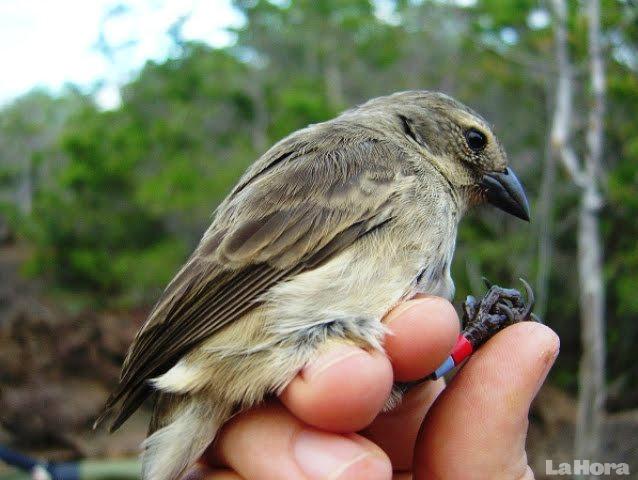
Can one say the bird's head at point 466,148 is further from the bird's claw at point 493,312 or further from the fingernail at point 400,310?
the fingernail at point 400,310

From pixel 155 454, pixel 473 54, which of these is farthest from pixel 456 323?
pixel 473 54

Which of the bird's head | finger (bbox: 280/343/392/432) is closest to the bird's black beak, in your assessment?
the bird's head

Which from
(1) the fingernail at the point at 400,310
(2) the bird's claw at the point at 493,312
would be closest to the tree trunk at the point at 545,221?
(2) the bird's claw at the point at 493,312

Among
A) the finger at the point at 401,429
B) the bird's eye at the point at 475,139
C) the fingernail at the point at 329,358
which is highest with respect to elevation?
the bird's eye at the point at 475,139

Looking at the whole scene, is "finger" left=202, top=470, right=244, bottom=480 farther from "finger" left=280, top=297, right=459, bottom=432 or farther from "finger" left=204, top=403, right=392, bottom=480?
"finger" left=280, top=297, right=459, bottom=432

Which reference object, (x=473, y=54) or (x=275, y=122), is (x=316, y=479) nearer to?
(x=473, y=54)

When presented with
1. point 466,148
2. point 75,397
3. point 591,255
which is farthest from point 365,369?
point 75,397

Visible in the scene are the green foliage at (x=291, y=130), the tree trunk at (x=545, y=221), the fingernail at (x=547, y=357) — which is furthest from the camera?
the green foliage at (x=291, y=130)
